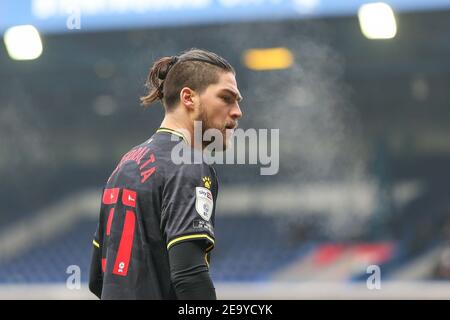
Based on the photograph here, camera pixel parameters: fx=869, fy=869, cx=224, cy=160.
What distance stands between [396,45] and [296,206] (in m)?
3.07

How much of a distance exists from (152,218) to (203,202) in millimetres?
128

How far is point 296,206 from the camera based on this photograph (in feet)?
47.2

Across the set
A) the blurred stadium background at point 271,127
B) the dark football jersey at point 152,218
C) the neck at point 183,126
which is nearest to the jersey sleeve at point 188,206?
the dark football jersey at point 152,218

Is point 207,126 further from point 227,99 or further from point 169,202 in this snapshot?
point 169,202

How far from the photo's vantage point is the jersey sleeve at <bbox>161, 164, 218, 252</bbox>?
6.37ft

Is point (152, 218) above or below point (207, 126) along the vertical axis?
below

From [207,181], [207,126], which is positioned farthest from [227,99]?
[207,181]

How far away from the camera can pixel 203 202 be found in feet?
6.52

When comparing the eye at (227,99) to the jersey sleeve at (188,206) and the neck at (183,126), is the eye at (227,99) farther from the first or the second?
the jersey sleeve at (188,206)

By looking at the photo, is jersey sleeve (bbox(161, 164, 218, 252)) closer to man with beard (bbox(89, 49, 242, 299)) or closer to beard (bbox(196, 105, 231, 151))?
man with beard (bbox(89, 49, 242, 299))

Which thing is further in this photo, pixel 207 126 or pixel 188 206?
pixel 207 126

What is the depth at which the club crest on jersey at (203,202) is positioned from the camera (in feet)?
6.48

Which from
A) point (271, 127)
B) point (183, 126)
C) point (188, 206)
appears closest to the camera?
point (188, 206)
